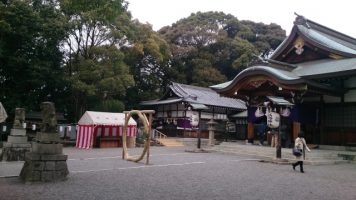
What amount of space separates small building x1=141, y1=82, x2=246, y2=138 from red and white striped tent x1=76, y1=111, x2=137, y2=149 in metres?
8.38

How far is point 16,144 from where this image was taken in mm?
12820

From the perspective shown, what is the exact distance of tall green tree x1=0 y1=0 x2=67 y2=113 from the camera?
2256 cm

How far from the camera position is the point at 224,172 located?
10.8 meters

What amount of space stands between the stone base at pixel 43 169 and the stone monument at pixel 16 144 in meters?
4.62

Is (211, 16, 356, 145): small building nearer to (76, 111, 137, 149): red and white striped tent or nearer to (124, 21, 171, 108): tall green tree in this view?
(76, 111, 137, 149): red and white striped tent

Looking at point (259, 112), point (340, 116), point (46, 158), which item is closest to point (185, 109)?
point (259, 112)

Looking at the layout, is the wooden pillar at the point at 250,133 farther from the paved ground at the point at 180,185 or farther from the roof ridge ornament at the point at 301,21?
the paved ground at the point at 180,185

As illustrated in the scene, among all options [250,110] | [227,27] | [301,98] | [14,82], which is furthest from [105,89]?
[227,27]

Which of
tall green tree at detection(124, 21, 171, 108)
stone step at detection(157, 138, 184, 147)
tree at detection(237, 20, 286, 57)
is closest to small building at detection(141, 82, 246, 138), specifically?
tall green tree at detection(124, 21, 171, 108)

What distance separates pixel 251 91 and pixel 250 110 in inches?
50.1

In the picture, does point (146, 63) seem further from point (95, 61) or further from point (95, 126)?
point (95, 126)

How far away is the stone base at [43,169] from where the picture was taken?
832 cm

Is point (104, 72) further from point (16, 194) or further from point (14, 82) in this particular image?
point (16, 194)

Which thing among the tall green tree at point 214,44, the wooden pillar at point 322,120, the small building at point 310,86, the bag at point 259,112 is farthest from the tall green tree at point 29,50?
the wooden pillar at point 322,120
